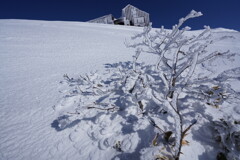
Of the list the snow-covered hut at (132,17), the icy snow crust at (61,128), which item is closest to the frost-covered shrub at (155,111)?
the icy snow crust at (61,128)

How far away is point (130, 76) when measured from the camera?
2.37 metres

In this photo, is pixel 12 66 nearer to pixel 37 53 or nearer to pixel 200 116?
pixel 37 53

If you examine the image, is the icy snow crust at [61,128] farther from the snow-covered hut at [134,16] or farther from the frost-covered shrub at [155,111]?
the snow-covered hut at [134,16]

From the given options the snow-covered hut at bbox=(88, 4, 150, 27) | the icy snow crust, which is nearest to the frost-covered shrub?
the icy snow crust

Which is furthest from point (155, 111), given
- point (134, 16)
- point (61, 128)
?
point (134, 16)

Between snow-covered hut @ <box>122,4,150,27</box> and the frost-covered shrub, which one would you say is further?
snow-covered hut @ <box>122,4,150,27</box>

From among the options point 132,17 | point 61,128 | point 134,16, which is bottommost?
point 61,128

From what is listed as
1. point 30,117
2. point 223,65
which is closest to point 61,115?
point 30,117

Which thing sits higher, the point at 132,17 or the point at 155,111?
the point at 132,17

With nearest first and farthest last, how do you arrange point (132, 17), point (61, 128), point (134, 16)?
point (61, 128) → point (134, 16) → point (132, 17)

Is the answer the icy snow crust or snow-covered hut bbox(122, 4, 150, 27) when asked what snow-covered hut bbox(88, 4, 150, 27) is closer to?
snow-covered hut bbox(122, 4, 150, 27)

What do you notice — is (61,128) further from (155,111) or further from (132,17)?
(132,17)

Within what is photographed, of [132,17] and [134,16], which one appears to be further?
[132,17]

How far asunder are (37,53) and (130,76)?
12.3 feet
